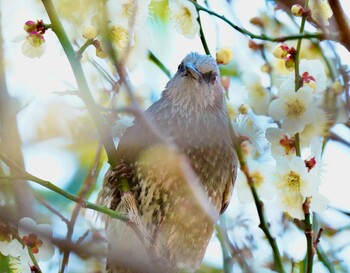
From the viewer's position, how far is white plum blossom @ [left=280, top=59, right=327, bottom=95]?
2.38m

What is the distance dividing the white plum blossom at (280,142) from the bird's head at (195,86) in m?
0.93

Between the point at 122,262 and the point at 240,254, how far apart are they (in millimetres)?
758

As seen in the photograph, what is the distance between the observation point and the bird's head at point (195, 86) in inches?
128

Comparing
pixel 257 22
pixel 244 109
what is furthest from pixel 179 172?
pixel 257 22

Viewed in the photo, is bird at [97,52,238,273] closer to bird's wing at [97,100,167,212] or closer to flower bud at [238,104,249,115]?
bird's wing at [97,100,167,212]

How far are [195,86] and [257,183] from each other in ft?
2.40

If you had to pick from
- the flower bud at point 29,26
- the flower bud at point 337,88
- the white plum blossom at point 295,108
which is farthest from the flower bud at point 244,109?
the flower bud at point 29,26

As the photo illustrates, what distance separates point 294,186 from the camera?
2.34 m

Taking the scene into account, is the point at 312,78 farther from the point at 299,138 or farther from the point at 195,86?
the point at 195,86

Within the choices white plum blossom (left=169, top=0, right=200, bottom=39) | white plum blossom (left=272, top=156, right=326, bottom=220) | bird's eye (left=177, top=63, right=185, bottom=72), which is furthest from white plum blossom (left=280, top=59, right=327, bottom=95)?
bird's eye (left=177, top=63, right=185, bottom=72)

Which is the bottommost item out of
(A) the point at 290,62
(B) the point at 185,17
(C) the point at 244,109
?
(C) the point at 244,109

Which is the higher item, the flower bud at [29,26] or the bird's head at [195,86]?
the bird's head at [195,86]

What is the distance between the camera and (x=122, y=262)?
1726 millimetres

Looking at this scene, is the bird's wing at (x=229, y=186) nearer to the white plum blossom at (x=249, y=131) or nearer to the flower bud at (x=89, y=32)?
the white plum blossom at (x=249, y=131)
